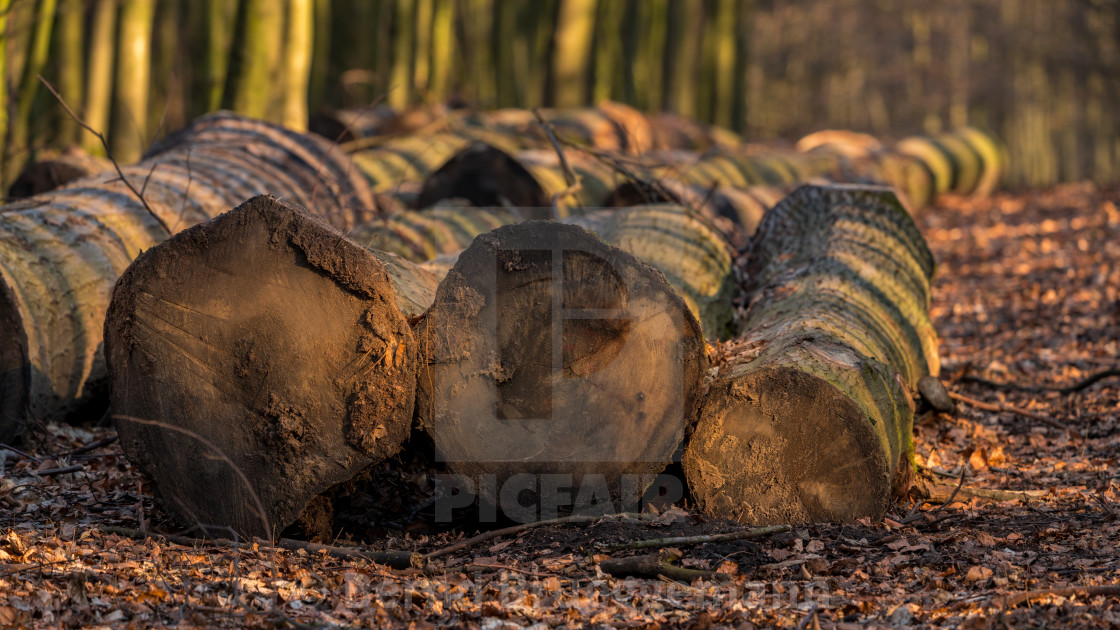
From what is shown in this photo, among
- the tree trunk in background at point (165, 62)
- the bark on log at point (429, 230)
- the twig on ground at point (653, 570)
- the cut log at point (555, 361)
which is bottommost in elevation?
the twig on ground at point (653, 570)

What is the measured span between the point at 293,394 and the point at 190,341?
45 centimetres

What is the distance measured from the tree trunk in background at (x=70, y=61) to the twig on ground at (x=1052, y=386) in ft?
33.5

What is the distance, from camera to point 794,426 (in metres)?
3.87

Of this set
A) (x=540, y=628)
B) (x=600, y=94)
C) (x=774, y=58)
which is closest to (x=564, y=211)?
(x=540, y=628)

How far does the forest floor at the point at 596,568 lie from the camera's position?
3076 millimetres

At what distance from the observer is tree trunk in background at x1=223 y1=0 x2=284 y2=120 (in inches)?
373

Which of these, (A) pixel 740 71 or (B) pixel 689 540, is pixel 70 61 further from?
(A) pixel 740 71

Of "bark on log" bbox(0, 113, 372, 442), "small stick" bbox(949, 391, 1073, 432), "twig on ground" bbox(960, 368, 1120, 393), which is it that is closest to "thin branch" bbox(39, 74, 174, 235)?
"bark on log" bbox(0, 113, 372, 442)

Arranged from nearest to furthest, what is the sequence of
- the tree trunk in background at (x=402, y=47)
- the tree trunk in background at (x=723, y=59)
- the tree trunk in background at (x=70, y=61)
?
1. the tree trunk in background at (x=70, y=61)
2. the tree trunk in background at (x=402, y=47)
3. the tree trunk in background at (x=723, y=59)

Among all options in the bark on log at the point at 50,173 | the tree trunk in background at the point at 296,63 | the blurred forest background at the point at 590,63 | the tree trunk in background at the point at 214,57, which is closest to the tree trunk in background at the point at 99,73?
the blurred forest background at the point at 590,63

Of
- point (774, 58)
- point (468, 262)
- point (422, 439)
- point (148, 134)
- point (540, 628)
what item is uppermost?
point (774, 58)

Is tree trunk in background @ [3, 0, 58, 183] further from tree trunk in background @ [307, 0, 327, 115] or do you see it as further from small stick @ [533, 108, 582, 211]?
small stick @ [533, 108, 582, 211]

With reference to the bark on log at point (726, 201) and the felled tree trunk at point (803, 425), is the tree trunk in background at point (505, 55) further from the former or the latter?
the felled tree trunk at point (803, 425)

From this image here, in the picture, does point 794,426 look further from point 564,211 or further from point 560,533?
point 564,211
